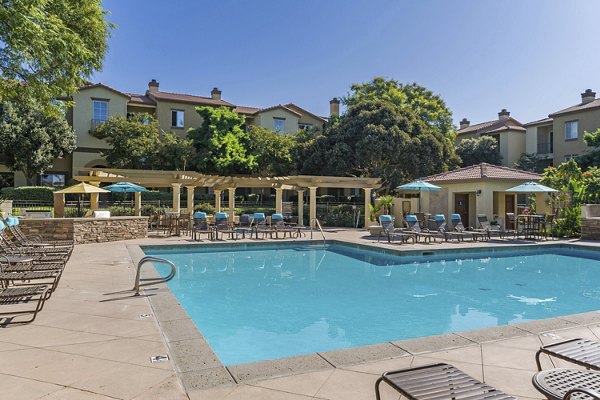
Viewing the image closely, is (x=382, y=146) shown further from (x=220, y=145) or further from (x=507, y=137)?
(x=507, y=137)

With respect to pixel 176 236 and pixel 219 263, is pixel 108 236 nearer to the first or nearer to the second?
pixel 176 236

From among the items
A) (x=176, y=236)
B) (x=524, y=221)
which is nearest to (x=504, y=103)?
(x=524, y=221)

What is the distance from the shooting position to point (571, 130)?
31703 millimetres

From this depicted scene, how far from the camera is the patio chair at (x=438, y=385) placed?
225 centimetres

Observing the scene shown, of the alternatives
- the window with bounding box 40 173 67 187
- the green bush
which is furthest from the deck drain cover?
Answer: the window with bounding box 40 173 67 187

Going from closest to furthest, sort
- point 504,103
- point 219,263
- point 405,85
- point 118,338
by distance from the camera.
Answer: point 118,338 < point 219,263 < point 405,85 < point 504,103

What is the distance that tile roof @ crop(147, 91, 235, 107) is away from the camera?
107 feet

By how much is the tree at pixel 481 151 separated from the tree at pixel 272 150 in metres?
15.4

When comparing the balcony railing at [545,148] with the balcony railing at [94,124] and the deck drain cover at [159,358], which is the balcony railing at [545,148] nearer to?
the balcony railing at [94,124]

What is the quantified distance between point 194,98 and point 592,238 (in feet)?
93.8

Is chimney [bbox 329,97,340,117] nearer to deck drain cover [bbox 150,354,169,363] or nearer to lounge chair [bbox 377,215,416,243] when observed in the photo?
lounge chair [bbox 377,215,416,243]

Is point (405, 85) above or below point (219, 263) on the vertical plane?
above

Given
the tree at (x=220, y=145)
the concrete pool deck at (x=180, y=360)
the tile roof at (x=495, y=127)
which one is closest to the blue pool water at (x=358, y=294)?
the concrete pool deck at (x=180, y=360)

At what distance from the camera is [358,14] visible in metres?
16.6
